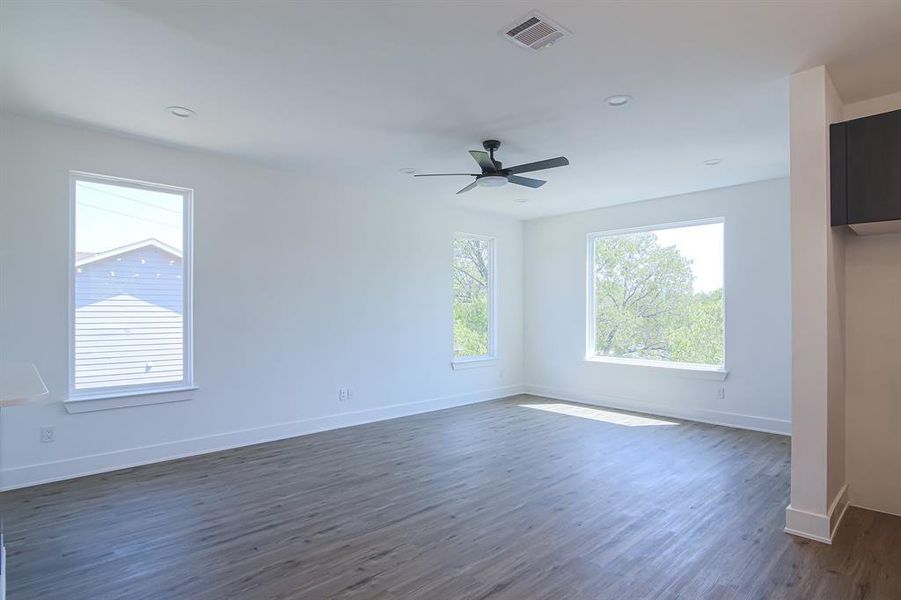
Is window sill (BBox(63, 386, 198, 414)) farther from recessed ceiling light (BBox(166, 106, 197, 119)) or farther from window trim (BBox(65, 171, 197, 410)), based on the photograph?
recessed ceiling light (BBox(166, 106, 197, 119))

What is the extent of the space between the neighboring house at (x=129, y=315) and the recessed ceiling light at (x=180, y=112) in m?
1.32

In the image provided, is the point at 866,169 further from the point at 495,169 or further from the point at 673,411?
the point at 673,411

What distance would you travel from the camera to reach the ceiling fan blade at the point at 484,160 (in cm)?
406

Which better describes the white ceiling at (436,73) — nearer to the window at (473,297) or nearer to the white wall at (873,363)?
the white wall at (873,363)

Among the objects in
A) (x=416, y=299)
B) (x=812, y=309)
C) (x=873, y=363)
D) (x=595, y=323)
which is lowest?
(x=873, y=363)

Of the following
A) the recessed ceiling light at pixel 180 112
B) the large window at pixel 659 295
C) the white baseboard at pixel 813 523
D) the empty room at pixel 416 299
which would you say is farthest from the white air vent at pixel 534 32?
the large window at pixel 659 295

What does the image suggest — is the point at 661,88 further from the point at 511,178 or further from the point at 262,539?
the point at 262,539

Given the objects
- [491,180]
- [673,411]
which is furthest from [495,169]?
[673,411]

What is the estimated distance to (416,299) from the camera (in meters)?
6.58

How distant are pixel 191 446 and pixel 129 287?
155 cm

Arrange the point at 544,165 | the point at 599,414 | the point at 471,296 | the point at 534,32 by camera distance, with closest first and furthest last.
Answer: the point at 534,32 → the point at 544,165 → the point at 599,414 → the point at 471,296

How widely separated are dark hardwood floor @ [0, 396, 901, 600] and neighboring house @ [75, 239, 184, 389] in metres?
0.86

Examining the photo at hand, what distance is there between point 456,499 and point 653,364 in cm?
403

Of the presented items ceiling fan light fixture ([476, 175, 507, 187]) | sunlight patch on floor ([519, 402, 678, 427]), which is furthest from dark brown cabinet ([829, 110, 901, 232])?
sunlight patch on floor ([519, 402, 678, 427])
